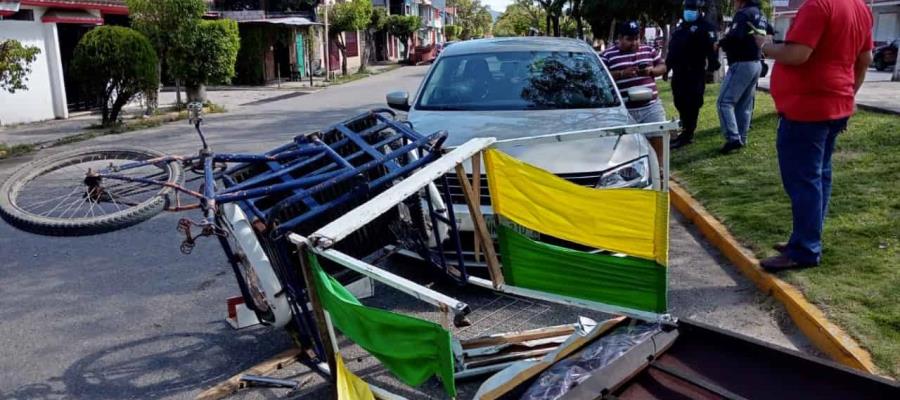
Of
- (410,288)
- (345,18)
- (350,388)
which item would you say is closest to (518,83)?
(350,388)

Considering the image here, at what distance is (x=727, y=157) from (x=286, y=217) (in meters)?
5.84

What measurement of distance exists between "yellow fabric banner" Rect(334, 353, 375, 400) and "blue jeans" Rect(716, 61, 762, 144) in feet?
20.8

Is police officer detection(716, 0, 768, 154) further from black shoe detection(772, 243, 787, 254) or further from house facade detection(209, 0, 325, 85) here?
house facade detection(209, 0, 325, 85)

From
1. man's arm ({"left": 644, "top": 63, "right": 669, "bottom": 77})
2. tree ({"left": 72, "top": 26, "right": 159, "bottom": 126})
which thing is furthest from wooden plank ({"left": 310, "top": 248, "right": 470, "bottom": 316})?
tree ({"left": 72, "top": 26, "right": 159, "bottom": 126})

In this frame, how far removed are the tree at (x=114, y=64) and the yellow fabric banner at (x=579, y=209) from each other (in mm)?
13649

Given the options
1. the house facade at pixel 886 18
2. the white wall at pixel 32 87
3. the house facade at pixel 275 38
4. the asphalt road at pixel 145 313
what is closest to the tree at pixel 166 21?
the white wall at pixel 32 87

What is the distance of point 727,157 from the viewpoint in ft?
25.8

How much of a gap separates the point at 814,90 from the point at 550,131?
1790 mm

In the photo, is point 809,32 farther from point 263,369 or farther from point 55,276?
point 55,276

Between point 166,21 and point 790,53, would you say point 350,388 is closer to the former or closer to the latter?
point 790,53

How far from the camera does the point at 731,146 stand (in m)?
8.01

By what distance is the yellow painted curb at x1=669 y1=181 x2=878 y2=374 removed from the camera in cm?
353

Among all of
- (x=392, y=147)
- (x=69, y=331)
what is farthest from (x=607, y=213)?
(x=69, y=331)

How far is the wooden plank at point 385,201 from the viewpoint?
245cm
